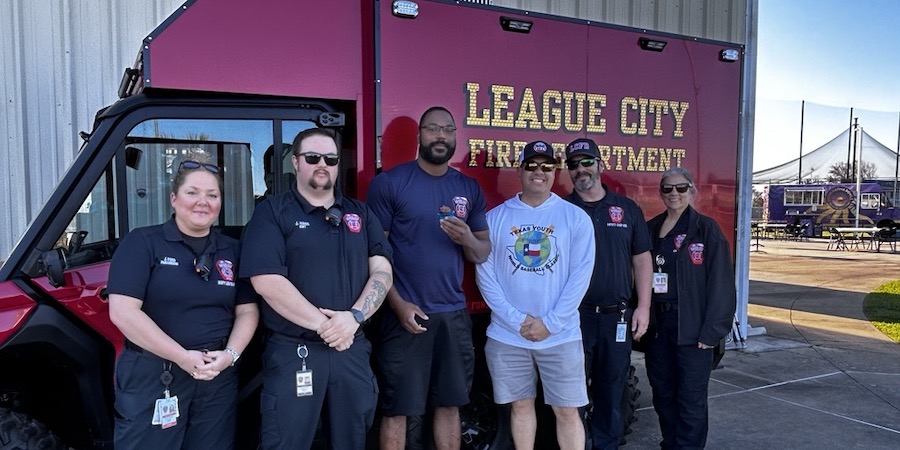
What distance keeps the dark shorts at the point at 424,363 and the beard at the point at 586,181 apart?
993 millimetres

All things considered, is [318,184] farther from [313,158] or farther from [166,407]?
[166,407]

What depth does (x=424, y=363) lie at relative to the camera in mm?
2795

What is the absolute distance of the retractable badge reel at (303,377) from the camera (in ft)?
7.54

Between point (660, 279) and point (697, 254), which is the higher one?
point (697, 254)

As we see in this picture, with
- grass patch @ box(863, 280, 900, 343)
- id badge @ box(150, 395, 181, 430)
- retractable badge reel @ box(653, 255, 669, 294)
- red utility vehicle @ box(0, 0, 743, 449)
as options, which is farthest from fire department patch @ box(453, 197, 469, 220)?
grass patch @ box(863, 280, 900, 343)

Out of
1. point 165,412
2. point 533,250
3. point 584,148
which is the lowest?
point 165,412

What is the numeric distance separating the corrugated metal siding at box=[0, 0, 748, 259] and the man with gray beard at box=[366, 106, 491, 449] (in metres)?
3.76

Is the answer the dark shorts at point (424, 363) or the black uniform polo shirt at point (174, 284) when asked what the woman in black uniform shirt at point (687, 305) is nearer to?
the dark shorts at point (424, 363)

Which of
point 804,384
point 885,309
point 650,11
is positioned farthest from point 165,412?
point 885,309

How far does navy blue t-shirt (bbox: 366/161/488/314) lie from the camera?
2760 mm

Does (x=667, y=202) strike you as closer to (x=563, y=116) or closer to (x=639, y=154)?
(x=639, y=154)

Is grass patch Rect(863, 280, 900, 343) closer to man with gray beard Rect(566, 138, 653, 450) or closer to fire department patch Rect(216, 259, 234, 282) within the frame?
man with gray beard Rect(566, 138, 653, 450)

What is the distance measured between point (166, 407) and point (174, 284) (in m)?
0.45

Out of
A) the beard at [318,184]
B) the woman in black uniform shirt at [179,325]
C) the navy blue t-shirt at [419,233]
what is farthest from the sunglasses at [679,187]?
the woman in black uniform shirt at [179,325]
